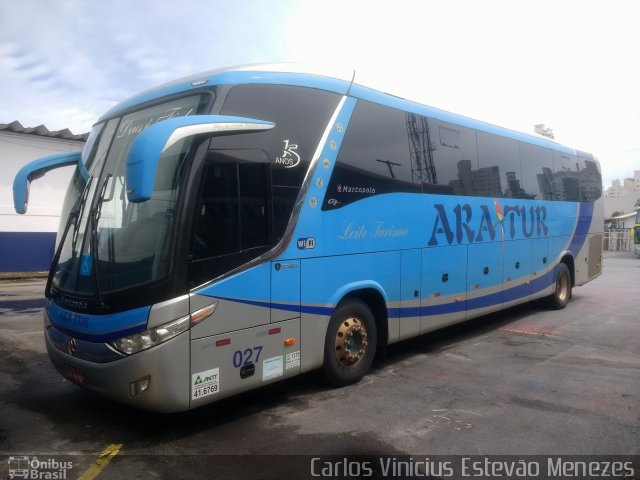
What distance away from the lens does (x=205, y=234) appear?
173 inches

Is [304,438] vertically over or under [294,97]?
under

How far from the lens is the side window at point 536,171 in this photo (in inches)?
379

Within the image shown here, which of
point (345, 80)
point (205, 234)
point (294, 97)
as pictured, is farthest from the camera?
point (345, 80)

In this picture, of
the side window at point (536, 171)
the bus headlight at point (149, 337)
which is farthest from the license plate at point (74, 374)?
the side window at point (536, 171)

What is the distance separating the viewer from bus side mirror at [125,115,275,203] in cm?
357

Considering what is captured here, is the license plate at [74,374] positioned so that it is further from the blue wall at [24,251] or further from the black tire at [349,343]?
the blue wall at [24,251]

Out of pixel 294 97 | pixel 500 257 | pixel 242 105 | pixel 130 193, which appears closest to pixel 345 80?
pixel 294 97

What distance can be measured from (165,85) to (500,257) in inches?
245

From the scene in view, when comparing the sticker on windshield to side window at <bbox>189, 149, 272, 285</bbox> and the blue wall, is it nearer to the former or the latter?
side window at <bbox>189, 149, 272, 285</bbox>

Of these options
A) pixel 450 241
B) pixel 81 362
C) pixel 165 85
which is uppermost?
pixel 165 85

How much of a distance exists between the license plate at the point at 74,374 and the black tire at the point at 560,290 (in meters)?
9.72

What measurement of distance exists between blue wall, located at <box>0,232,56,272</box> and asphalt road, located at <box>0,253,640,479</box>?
12641 millimetres

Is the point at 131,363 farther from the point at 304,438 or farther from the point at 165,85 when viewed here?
the point at 165,85

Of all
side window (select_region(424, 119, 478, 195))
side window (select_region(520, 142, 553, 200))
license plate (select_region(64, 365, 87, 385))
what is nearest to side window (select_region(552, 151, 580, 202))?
side window (select_region(520, 142, 553, 200))
